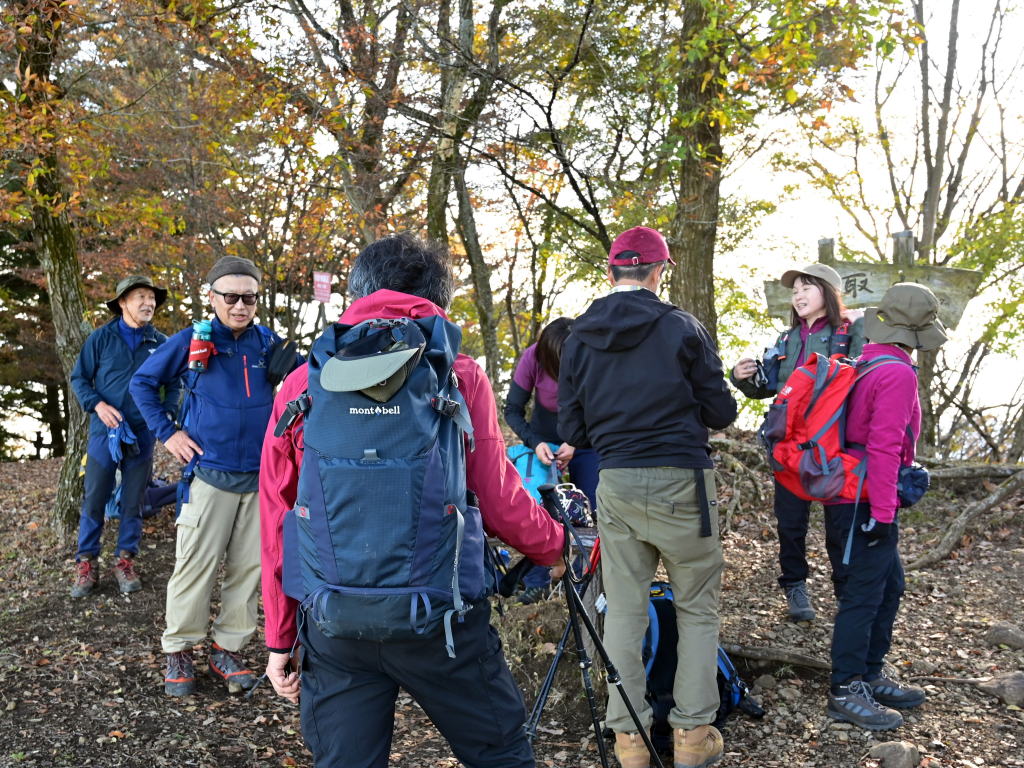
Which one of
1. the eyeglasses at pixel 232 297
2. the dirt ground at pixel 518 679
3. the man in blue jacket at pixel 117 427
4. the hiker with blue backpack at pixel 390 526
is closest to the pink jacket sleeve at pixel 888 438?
the dirt ground at pixel 518 679

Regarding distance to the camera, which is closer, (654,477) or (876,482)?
(654,477)

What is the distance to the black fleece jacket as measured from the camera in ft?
10.7

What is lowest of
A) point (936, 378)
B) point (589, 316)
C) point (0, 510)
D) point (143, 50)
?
point (0, 510)

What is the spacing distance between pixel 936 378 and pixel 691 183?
10.8m

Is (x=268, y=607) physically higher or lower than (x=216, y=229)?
lower

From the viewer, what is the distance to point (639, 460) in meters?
3.31

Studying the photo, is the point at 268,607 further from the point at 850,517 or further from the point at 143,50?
the point at 143,50

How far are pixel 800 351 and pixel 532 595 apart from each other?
242cm

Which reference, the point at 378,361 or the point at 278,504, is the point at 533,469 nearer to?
the point at 278,504

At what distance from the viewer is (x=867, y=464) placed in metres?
3.65

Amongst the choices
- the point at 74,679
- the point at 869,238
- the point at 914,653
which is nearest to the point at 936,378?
the point at 869,238

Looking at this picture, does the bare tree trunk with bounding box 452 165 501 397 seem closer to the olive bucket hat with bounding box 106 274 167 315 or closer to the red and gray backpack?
the olive bucket hat with bounding box 106 274 167 315

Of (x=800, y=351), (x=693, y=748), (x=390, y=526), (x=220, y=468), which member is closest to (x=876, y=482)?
(x=693, y=748)

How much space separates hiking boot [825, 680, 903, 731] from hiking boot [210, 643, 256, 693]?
10.3ft
